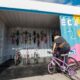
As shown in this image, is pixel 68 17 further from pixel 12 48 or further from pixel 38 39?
pixel 12 48

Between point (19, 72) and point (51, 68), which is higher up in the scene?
point (51, 68)

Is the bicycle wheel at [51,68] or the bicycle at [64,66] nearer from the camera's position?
the bicycle at [64,66]

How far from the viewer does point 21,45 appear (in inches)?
438

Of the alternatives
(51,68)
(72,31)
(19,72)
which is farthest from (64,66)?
(72,31)

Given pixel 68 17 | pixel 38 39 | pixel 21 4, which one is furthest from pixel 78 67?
pixel 38 39

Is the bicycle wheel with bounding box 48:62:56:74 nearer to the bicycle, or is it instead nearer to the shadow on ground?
the bicycle

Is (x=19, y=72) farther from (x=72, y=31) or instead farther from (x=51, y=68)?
(x=72, y=31)

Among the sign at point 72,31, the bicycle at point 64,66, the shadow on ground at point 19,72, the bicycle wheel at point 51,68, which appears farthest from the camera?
the sign at point 72,31

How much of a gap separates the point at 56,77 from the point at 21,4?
373 cm

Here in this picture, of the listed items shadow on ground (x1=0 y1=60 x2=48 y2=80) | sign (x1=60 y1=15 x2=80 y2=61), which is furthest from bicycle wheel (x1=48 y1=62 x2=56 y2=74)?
sign (x1=60 y1=15 x2=80 y2=61)

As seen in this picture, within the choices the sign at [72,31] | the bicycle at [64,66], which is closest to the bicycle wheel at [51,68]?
the bicycle at [64,66]

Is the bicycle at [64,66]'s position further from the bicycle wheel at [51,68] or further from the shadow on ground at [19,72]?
the shadow on ground at [19,72]

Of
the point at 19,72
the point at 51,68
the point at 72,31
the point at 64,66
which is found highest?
the point at 72,31

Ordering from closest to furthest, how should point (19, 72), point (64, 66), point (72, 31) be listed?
point (64, 66), point (19, 72), point (72, 31)
